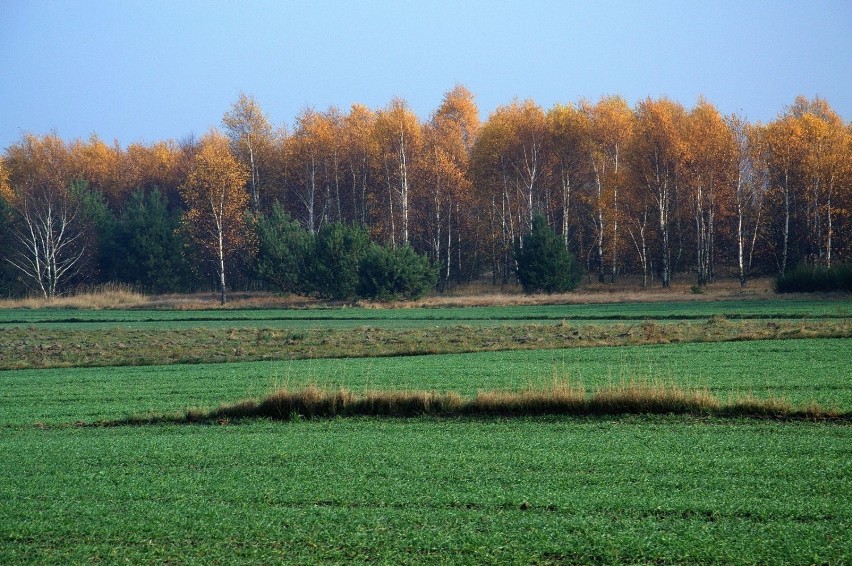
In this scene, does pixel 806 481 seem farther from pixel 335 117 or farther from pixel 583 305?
pixel 335 117

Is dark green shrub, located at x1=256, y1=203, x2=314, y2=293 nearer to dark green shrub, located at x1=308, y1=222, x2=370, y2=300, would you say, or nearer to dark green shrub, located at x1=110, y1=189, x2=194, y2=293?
dark green shrub, located at x1=308, y1=222, x2=370, y2=300

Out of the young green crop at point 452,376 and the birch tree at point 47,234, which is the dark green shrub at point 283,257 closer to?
the birch tree at point 47,234

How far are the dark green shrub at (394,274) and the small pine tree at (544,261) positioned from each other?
21.9 ft

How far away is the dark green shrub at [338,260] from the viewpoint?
59.5m

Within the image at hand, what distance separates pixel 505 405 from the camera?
15688 mm

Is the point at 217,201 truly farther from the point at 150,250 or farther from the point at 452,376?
the point at 452,376

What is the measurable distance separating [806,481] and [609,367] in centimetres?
1234

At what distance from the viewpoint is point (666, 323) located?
119 feet

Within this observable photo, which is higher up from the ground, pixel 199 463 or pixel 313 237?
pixel 313 237

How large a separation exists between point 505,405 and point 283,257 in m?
49.9

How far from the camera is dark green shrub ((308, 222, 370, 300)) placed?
195ft

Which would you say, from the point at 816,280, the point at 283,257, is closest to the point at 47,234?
the point at 283,257

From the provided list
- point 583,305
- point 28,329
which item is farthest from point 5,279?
point 583,305

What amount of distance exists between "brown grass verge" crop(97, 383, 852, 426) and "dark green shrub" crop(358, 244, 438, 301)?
131 ft
